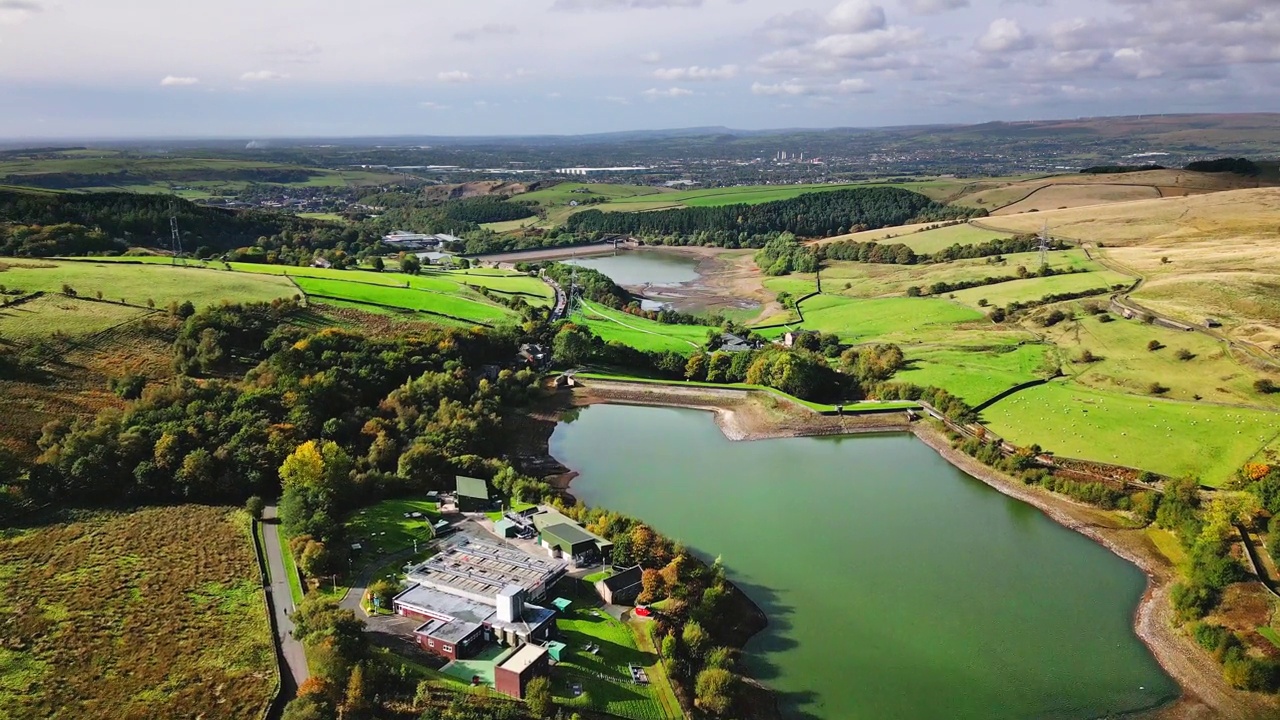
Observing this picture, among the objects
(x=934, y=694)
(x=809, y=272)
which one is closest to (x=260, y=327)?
(x=934, y=694)

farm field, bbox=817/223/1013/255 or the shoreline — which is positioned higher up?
farm field, bbox=817/223/1013/255

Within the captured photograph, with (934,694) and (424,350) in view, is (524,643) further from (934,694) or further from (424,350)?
(424,350)

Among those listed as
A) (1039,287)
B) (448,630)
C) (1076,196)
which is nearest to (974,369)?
Answer: (1039,287)

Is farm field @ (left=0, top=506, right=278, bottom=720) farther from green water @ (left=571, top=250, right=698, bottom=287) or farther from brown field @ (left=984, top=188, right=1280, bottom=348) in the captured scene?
green water @ (left=571, top=250, right=698, bottom=287)

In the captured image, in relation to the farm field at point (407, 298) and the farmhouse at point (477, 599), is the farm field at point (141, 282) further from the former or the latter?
the farmhouse at point (477, 599)

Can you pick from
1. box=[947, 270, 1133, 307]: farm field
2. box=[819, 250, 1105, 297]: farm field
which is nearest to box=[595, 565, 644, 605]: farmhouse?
box=[947, 270, 1133, 307]: farm field
